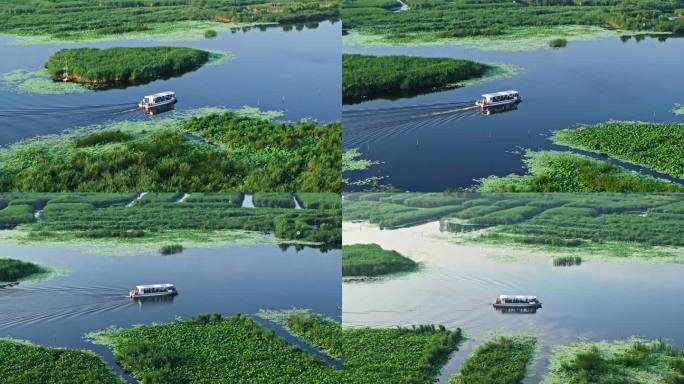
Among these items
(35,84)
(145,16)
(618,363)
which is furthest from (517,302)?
(145,16)

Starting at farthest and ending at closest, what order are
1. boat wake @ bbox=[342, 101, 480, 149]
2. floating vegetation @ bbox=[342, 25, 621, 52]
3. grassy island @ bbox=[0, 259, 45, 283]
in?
floating vegetation @ bbox=[342, 25, 621, 52] < boat wake @ bbox=[342, 101, 480, 149] < grassy island @ bbox=[0, 259, 45, 283]

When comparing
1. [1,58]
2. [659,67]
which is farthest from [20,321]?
[659,67]

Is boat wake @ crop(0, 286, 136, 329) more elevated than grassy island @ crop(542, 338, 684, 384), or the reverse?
boat wake @ crop(0, 286, 136, 329)

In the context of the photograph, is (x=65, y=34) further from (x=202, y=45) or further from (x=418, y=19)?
(x=418, y=19)

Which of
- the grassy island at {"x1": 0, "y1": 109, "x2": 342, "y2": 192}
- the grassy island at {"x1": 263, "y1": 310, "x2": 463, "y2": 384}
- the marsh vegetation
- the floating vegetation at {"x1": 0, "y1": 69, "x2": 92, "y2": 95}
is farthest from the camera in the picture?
the marsh vegetation

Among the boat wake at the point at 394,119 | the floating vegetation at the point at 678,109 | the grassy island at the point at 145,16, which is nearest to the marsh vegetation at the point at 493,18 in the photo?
the grassy island at the point at 145,16

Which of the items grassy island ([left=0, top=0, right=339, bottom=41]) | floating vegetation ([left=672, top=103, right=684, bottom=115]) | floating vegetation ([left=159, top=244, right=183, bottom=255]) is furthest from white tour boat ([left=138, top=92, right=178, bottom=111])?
floating vegetation ([left=672, top=103, right=684, bottom=115])

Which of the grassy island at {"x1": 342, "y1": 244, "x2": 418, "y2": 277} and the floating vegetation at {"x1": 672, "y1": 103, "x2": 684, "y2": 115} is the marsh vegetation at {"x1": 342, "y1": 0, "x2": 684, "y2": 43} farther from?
the grassy island at {"x1": 342, "y1": 244, "x2": 418, "y2": 277}
